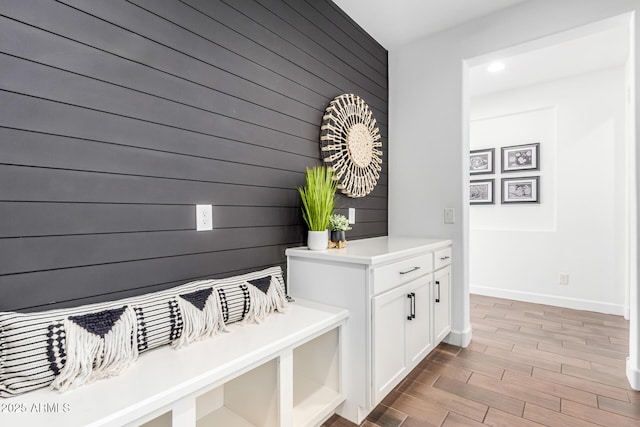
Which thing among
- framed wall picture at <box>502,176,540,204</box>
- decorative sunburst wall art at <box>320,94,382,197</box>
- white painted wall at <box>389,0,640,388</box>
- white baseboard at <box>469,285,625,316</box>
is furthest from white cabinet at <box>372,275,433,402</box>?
framed wall picture at <box>502,176,540,204</box>

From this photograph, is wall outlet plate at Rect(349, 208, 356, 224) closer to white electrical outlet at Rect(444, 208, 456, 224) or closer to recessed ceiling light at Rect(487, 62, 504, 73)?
white electrical outlet at Rect(444, 208, 456, 224)

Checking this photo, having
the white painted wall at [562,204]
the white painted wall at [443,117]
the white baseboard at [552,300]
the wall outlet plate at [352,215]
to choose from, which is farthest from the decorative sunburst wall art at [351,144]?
the white baseboard at [552,300]

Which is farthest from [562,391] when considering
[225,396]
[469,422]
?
[225,396]

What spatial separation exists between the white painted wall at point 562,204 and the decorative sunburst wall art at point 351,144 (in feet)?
6.92

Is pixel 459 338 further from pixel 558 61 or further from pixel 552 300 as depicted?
pixel 558 61

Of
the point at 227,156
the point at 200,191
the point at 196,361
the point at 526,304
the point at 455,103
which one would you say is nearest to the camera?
the point at 196,361

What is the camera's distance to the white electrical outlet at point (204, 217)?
148 cm

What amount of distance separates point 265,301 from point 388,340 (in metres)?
0.69

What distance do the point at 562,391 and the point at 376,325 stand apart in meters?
1.25

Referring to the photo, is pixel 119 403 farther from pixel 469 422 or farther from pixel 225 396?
pixel 469 422

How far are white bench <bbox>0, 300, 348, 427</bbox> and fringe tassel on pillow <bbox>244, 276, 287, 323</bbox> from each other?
0.15 ft

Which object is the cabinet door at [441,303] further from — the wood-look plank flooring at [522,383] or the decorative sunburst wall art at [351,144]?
the decorative sunburst wall art at [351,144]

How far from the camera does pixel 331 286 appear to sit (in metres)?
1.73

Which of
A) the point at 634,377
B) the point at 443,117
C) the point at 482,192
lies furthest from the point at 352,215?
the point at 482,192
